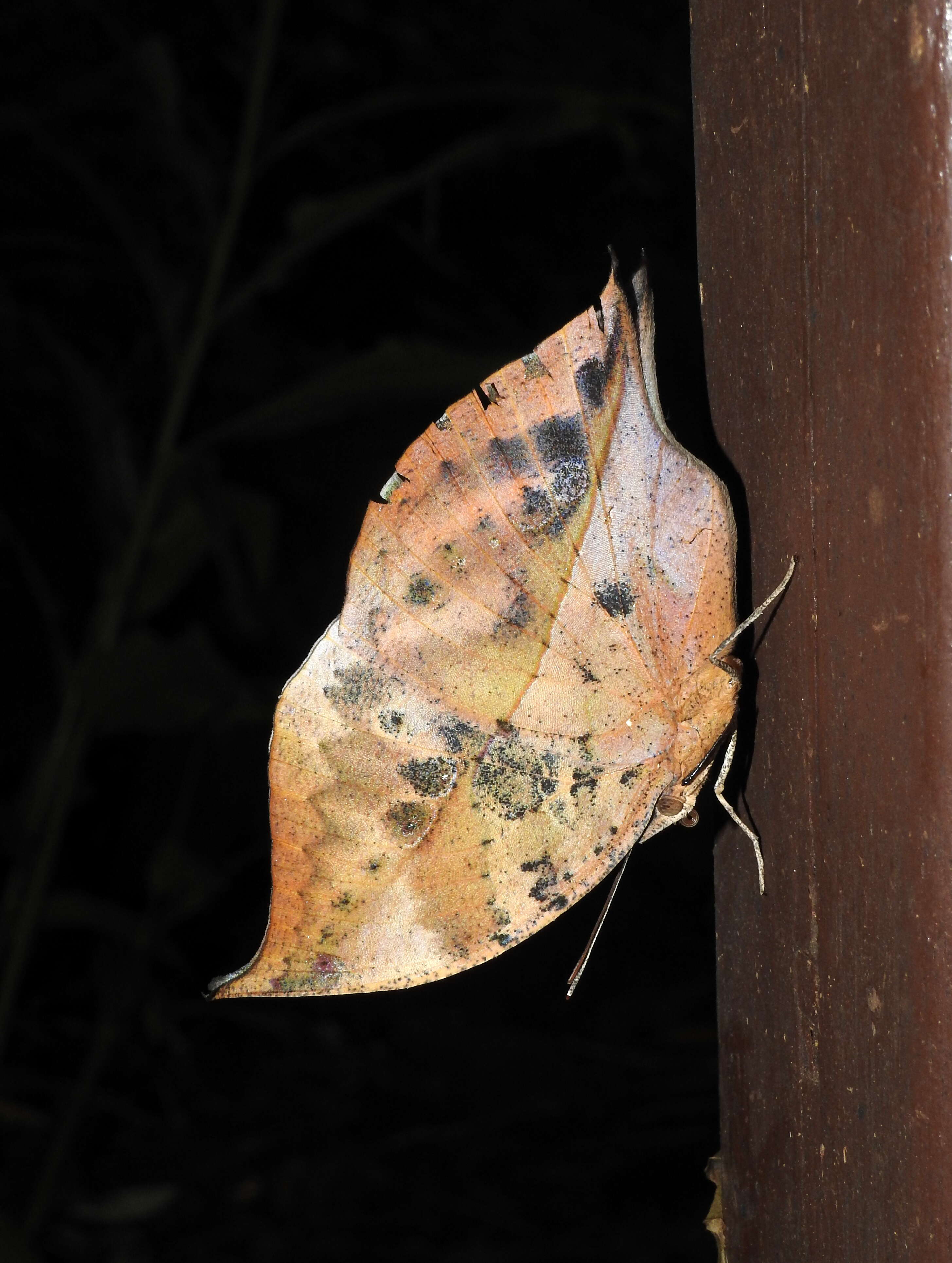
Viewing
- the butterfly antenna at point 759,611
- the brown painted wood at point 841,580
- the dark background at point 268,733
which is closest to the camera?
the brown painted wood at point 841,580

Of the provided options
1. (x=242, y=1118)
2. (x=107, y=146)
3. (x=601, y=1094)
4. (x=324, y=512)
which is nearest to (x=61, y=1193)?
(x=242, y=1118)

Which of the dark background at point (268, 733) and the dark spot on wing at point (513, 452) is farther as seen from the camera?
the dark background at point (268, 733)

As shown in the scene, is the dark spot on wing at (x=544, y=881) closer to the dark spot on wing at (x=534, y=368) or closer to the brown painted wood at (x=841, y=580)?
the brown painted wood at (x=841, y=580)

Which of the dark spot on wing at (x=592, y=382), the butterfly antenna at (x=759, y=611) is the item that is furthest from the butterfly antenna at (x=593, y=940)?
the dark spot on wing at (x=592, y=382)

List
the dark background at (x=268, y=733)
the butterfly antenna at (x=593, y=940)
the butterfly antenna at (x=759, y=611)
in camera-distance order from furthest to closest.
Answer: the dark background at (x=268, y=733), the butterfly antenna at (x=593, y=940), the butterfly antenna at (x=759, y=611)

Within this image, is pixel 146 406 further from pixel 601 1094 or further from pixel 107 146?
pixel 601 1094

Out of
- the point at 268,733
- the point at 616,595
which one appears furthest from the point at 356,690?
the point at 268,733

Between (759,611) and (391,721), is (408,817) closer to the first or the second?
(391,721)

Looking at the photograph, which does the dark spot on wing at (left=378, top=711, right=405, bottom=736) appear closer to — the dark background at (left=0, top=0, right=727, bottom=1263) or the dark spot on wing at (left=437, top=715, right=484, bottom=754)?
the dark spot on wing at (left=437, top=715, right=484, bottom=754)
